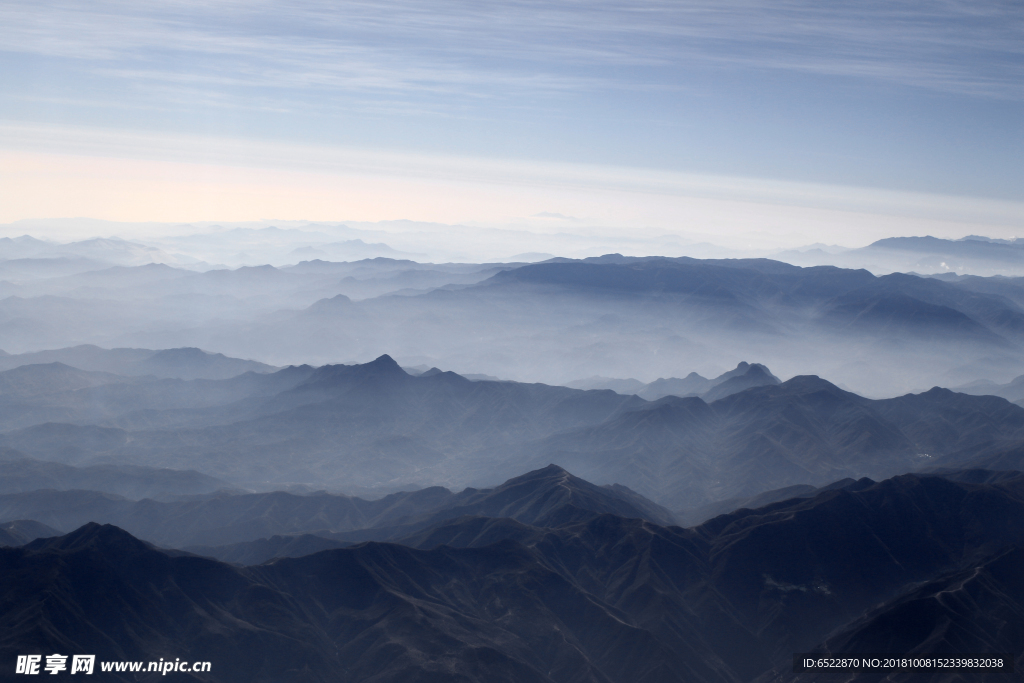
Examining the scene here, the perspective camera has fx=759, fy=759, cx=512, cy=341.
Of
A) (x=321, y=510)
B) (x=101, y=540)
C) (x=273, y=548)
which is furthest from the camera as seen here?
(x=321, y=510)

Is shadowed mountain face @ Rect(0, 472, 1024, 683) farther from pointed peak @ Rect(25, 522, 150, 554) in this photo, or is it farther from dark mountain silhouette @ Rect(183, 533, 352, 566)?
dark mountain silhouette @ Rect(183, 533, 352, 566)

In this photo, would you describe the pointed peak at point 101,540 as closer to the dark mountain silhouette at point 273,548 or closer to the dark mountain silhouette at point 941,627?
the dark mountain silhouette at point 273,548

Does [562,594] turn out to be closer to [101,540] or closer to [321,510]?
[101,540]

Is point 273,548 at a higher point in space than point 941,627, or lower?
lower

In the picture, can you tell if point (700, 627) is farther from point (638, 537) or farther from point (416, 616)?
point (416, 616)

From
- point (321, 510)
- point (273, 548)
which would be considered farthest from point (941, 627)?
point (321, 510)

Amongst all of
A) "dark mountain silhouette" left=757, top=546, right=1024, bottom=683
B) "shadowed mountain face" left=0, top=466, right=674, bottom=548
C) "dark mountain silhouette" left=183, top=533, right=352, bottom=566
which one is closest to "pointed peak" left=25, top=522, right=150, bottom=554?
"dark mountain silhouette" left=183, top=533, right=352, bottom=566

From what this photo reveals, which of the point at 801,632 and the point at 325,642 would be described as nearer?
the point at 325,642

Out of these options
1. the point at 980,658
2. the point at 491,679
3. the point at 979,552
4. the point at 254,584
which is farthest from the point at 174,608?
the point at 979,552

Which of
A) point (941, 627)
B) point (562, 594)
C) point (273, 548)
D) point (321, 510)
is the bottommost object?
point (321, 510)
